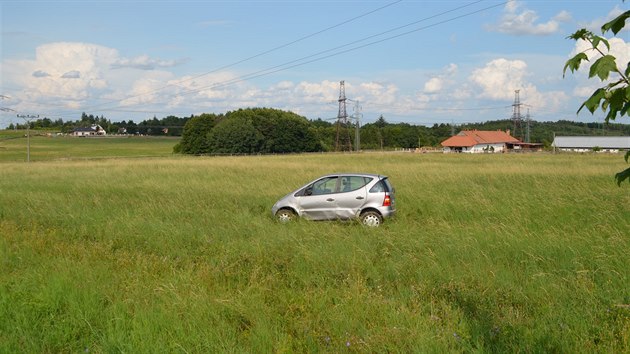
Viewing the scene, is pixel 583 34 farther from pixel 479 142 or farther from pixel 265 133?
pixel 479 142

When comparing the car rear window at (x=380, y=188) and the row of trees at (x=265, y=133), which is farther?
the row of trees at (x=265, y=133)

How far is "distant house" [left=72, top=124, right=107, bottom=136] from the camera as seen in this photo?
143375 millimetres

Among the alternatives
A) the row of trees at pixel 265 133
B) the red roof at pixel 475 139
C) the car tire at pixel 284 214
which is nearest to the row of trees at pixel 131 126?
the row of trees at pixel 265 133

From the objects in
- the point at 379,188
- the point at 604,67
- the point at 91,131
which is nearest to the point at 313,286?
the point at 604,67

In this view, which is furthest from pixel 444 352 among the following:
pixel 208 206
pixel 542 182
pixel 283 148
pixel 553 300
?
pixel 283 148

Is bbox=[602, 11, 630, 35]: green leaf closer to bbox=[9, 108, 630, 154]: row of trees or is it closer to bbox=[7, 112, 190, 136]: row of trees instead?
bbox=[9, 108, 630, 154]: row of trees

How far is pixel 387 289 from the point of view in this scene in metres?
6.95

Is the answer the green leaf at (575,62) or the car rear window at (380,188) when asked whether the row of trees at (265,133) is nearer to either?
the car rear window at (380,188)

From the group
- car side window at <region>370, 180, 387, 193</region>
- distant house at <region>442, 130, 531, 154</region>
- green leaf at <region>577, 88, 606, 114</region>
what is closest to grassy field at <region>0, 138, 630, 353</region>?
car side window at <region>370, 180, 387, 193</region>

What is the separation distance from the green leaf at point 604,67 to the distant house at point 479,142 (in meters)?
109

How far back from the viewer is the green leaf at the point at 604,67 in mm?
2659

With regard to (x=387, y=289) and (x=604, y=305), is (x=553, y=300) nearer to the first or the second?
(x=604, y=305)

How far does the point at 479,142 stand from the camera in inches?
4828

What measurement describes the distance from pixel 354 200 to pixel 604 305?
8.82 metres
